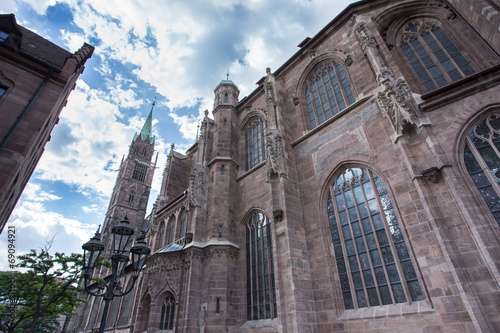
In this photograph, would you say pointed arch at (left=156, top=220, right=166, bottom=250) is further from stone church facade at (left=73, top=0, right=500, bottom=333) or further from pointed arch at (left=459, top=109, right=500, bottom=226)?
pointed arch at (left=459, top=109, right=500, bottom=226)

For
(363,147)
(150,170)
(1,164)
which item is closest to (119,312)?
(1,164)

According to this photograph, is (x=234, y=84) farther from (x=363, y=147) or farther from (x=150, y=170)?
(x=150, y=170)

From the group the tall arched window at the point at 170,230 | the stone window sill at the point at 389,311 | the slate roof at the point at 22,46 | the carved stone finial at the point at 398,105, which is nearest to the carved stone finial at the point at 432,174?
the carved stone finial at the point at 398,105

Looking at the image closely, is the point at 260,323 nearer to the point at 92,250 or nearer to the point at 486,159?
the point at 92,250

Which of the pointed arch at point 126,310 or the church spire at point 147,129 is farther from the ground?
the church spire at point 147,129

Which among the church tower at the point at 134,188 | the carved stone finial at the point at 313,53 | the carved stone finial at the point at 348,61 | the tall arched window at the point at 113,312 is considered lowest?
the tall arched window at the point at 113,312

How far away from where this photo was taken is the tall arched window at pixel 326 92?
11250mm

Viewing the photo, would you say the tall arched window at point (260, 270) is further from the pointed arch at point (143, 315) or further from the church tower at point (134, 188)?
the church tower at point (134, 188)

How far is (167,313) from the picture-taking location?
11570 millimetres

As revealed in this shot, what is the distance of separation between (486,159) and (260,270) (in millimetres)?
8448

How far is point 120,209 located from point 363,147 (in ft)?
129

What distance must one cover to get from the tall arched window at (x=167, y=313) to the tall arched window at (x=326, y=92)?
10463 millimetres

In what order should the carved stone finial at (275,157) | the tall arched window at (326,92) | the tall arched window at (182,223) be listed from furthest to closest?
the tall arched window at (182,223) < the tall arched window at (326,92) < the carved stone finial at (275,157)

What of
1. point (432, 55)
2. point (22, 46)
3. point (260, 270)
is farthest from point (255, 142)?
point (22, 46)
